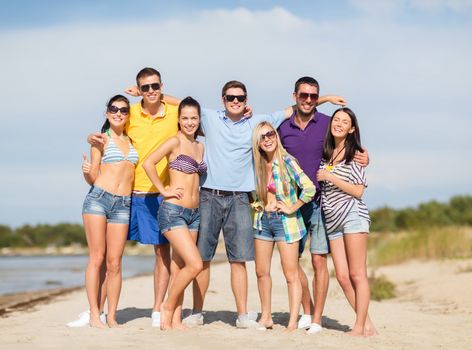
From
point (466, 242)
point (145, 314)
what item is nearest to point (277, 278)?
point (466, 242)

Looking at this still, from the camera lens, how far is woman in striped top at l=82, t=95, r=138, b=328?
767cm

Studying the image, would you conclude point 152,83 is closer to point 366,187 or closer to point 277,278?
point 366,187

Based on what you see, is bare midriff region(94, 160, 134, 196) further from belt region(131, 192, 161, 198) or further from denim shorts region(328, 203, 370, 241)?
denim shorts region(328, 203, 370, 241)

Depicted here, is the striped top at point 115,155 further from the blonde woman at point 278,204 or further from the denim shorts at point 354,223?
the denim shorts at point 354,223

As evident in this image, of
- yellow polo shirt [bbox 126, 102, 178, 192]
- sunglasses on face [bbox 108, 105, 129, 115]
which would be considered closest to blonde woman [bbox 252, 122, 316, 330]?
yellow polo shirt [bbox 126, 102, 178, 192]

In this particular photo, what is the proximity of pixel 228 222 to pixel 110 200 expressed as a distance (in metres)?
1.26

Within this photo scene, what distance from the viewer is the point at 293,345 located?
6.83 metres

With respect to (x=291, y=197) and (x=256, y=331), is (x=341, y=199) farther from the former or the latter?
(x=256, y=331)

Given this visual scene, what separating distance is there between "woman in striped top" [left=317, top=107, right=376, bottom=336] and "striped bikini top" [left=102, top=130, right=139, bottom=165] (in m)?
1.96

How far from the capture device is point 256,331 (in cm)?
760

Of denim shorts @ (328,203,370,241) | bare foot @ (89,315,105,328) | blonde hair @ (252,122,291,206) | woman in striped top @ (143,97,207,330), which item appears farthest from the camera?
bare foot @ (89,315,105,328)

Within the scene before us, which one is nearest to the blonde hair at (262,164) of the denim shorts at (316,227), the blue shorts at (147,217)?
the denim shorts at (316,227)

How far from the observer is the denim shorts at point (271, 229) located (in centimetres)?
757

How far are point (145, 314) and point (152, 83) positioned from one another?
320cm
